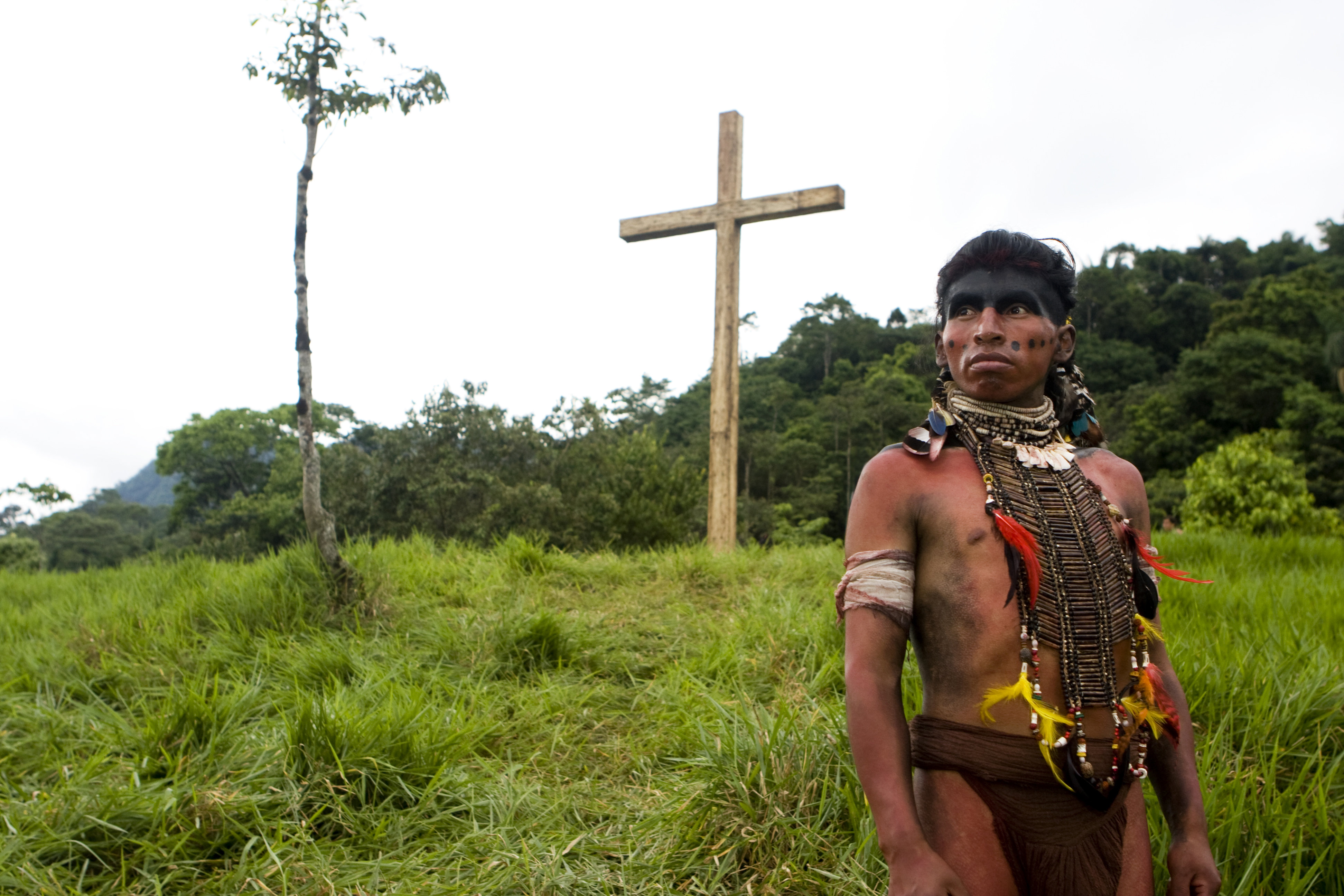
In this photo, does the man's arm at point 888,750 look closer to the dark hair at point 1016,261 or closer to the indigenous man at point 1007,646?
the indigenous man at point 1007,646

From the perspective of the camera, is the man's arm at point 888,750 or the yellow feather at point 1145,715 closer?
the man's arm at point 888,750

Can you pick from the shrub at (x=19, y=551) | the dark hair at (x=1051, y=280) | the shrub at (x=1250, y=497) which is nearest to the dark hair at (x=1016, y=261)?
the dark hair at (x=1051, y=280)

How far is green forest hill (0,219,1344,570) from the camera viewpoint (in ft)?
61.5

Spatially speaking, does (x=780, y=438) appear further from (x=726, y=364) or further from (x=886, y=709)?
(x=886, y=709)

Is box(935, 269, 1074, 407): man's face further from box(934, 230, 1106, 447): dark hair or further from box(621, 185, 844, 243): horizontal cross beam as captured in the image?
box(621, 185, 844, 243): horizontal cross beam

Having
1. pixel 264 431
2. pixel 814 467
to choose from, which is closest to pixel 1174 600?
pixel 814 467

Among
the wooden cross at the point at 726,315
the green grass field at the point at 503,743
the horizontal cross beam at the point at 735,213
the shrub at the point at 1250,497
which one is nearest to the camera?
the green grass field at the point at 503,743

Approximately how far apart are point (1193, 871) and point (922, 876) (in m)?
0.59

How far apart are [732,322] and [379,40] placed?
11.9 feet

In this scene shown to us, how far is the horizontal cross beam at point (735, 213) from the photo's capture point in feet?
23.2

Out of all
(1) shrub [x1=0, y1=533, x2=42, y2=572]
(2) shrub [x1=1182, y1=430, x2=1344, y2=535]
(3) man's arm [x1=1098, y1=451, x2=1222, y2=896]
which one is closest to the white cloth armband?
(3) man's arm [x1=1098, y1=451, x2=1222, y2=896]

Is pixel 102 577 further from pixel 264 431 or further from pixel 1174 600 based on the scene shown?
pixel 264 431

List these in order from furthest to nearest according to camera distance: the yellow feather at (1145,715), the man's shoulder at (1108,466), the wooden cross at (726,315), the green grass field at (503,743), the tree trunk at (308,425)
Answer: the wooden cross at (726,315), the tree trunk at (308,425), the green grass field at (503,743), the man's shoulder at (1108,466), the yellow feather at (1145,715)

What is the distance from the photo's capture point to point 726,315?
760 cm
